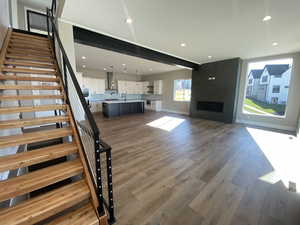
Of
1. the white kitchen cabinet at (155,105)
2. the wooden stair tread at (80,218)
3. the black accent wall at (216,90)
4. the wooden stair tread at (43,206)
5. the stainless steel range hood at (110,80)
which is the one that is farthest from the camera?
the white kitchen cabinet at (155,105)

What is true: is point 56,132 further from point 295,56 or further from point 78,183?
point 295,56

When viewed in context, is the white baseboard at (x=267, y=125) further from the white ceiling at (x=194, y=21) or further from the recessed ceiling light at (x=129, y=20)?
the recessed ceiling light at (x=129, y=20)

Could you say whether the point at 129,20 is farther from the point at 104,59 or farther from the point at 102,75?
the point at 102,75

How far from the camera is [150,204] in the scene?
5.35ft

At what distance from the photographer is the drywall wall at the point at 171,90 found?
8248 millimetres

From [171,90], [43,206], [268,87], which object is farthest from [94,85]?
[268,87]

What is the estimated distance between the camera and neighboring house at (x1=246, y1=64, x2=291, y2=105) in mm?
5008

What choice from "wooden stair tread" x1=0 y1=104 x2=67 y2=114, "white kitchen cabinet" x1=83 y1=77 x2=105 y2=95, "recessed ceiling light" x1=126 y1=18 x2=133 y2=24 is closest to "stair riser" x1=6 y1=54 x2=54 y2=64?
"wooden stair tread" x1=0 y1=104 x2=67 y2=114

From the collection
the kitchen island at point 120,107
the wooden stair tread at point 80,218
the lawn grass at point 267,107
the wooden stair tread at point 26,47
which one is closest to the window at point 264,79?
the lawn grass at point 267,107

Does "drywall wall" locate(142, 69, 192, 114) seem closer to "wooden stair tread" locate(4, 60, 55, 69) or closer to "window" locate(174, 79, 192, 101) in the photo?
"window" locate(174, 79, 192, 101)

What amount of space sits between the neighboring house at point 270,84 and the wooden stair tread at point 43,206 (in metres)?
7.20

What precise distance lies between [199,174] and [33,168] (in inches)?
127

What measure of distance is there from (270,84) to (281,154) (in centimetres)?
373

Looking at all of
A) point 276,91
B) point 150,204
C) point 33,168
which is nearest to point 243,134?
point 276,91
